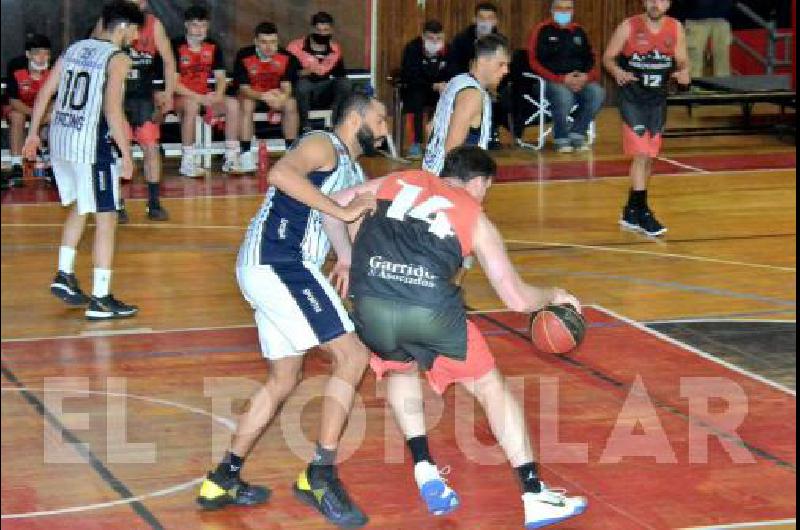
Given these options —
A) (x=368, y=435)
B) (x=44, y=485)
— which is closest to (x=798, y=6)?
(x=368, y=435)

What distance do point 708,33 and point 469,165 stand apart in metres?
18.2

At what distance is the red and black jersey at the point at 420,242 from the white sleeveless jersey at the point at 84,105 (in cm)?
487

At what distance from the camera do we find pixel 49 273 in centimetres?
1428

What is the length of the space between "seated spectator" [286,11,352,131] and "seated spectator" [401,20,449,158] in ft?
2.73

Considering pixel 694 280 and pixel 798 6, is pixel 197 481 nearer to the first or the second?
pixel 694 280

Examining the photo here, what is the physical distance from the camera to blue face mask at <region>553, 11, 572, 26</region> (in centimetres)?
2192

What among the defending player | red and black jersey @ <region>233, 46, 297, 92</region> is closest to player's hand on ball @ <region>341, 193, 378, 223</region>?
the defending player

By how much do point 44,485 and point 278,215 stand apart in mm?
1905

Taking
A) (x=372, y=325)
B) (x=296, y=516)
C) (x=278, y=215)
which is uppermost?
(x=278, y=215)

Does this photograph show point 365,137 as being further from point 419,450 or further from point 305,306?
point 419,450

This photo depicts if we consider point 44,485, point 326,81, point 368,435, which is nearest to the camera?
point 44,485

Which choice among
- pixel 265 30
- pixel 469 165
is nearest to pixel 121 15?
pixel 469 165

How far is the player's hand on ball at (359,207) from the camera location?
801 cm

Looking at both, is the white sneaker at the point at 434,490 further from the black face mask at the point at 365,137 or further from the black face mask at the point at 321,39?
the black face mask at the point at 321,39
